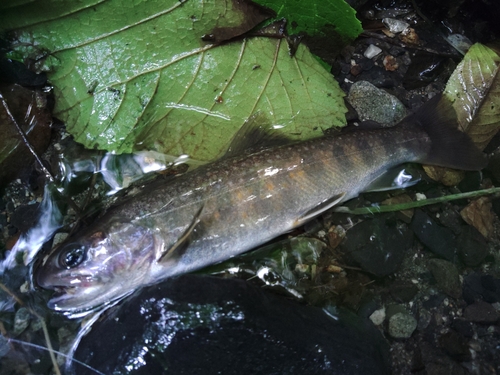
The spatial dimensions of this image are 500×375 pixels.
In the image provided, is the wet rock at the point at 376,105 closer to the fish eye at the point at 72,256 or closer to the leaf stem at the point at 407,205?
the leaf stem at the point at 407,205

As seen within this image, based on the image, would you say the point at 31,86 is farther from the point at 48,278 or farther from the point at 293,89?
the point at 293,89

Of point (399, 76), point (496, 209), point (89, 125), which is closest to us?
point (89, 125)

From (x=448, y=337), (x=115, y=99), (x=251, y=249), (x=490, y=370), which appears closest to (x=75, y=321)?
(x=251, y=249)

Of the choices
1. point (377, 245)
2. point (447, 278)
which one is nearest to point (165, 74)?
point (377, 245)

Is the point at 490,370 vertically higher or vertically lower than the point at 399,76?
lower

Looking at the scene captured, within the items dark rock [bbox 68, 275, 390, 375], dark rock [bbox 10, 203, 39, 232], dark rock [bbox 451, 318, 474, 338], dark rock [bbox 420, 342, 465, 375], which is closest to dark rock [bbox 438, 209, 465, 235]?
dark rock [bbox 451, 318, 474, 338]

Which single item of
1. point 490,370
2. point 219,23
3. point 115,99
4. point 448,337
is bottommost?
point 490,370

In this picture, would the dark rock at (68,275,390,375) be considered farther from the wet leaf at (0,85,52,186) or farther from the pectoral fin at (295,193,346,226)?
the wet leaf at (0,85,52,186)
